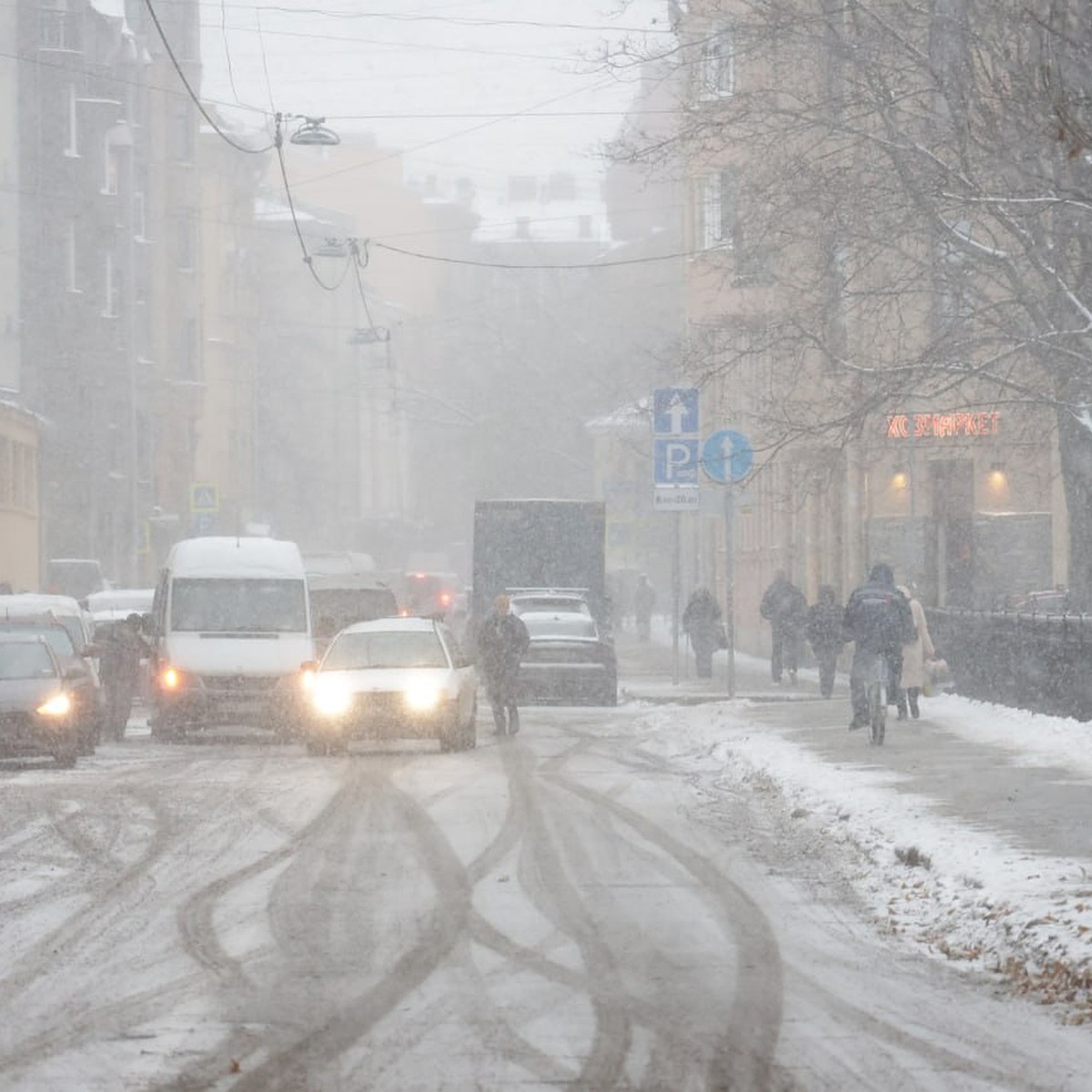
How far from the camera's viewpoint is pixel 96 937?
447 inches

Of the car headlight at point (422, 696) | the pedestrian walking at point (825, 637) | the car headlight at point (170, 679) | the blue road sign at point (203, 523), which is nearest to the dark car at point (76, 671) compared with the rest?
the car headlight at point (170, 679)

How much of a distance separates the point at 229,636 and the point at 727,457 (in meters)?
5.92

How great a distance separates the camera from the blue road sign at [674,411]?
29375 millimetres

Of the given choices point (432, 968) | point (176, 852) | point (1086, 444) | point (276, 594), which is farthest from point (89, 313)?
point (432, 968)

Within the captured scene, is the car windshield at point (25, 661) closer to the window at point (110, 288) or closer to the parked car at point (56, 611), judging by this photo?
the parked car at point (56, 611)

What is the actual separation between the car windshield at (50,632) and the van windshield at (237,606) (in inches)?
80.9

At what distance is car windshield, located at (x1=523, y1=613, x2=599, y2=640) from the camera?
113ft

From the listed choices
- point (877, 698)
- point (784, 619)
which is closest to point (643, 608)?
point (784, 619)

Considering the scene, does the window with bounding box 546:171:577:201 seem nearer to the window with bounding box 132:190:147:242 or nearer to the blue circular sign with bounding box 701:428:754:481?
the window with bounding box 132:190:147:242

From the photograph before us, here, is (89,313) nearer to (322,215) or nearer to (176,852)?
(322,215)

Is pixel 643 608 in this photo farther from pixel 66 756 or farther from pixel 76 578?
pixel 66 756

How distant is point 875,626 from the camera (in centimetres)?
2244

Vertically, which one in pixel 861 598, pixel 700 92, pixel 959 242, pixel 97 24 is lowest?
pixel 861 598

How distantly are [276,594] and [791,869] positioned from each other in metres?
16.1
